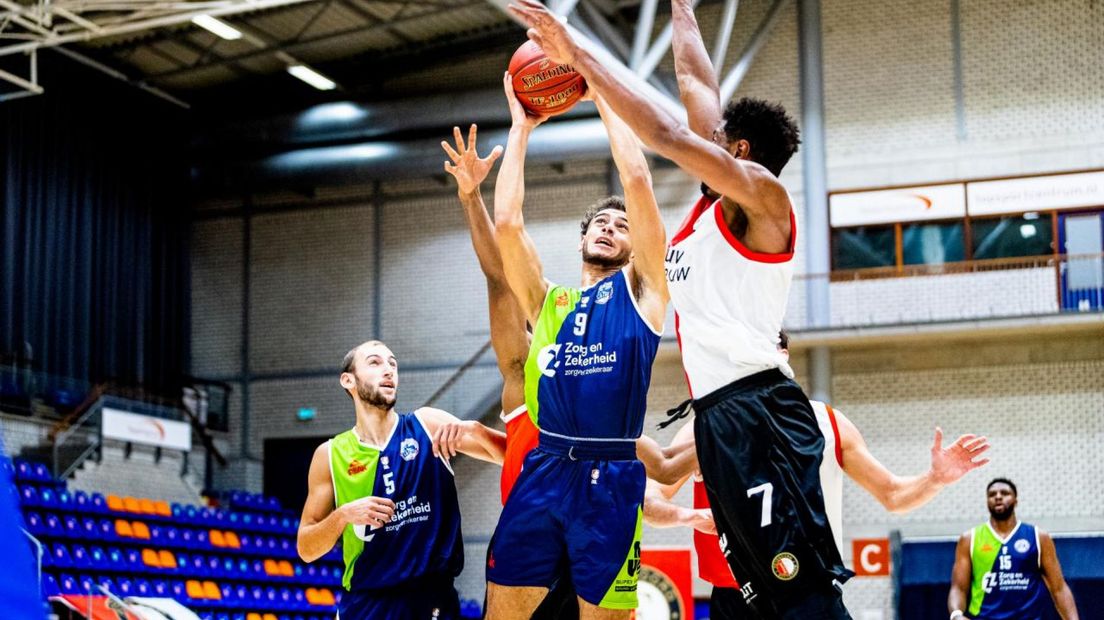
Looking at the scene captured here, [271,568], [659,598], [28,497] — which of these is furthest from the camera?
[271,568]

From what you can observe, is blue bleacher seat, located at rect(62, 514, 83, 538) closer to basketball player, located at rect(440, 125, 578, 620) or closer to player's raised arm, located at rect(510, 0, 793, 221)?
basketball player, located at rect(440, 125, 578, 620)

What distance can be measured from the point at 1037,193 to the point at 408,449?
15.9 meters

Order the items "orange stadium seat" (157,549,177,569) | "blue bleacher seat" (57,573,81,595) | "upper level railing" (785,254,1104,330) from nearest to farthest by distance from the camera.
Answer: "blue bleacher seat" (57,573,81,595) → "orange stadium seat" (157,549,177,569) → "upper level railing" (785,254,1104,330)

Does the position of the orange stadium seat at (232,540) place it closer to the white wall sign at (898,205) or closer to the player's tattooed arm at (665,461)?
the white wall sign at (898,205)

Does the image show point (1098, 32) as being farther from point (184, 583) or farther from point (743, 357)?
point (743, 357)

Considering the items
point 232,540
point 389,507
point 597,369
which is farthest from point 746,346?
point 232,540

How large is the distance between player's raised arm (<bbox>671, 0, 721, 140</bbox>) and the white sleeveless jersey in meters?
0.50

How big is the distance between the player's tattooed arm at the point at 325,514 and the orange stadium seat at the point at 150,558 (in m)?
10.8

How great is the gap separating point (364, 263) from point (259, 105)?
3.43 meters

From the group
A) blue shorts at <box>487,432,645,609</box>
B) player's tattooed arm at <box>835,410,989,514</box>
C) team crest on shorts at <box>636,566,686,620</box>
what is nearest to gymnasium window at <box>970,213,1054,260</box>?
team crest on shorts at <box>636,566,686,620</box>

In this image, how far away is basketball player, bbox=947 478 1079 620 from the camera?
10.7 meters

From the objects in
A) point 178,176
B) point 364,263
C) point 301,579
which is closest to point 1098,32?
point 364,263

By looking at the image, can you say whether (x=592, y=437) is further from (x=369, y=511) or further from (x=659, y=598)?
(x=659, y=598)

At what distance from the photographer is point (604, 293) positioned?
17.3 ft
